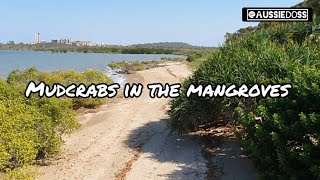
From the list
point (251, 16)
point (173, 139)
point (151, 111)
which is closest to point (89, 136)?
point (173, 139)

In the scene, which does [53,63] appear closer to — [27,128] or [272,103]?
[27,128]

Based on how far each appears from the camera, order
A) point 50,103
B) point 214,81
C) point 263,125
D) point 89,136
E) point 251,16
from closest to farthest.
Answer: point 263,125 < point 251,16 < point 214,81 < point 50,103 < point 89,136

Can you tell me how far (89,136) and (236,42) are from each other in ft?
24.8

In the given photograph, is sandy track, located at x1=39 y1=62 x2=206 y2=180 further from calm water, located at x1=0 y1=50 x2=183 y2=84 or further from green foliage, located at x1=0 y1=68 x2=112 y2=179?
calm water, located at x1=0 y1=50 x2=183 y2=84

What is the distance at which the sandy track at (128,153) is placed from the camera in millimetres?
11973

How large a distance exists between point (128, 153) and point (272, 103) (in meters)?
6.41

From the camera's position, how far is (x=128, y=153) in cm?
1422

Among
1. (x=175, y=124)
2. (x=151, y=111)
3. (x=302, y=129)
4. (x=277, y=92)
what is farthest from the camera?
(x=151, y=111)

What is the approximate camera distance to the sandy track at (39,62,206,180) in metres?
12.0

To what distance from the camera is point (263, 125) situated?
9.20m

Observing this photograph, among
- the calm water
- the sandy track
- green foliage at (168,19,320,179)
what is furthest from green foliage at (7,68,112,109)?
the calm water

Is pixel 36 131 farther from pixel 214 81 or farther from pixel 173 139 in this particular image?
pixel 214 81

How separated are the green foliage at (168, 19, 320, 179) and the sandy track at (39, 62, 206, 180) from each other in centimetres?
116

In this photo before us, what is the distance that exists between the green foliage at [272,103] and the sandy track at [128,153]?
116 centimetres
